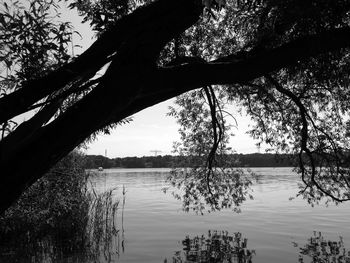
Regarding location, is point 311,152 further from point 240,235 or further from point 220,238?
point 240,235

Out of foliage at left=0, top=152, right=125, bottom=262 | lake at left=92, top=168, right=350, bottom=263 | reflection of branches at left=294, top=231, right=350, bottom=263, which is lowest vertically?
lake at left=92, top=168, right=350, bottom=263

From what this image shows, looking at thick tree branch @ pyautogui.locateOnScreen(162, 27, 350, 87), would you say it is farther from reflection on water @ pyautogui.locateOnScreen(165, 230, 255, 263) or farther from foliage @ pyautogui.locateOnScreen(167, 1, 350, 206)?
reflection on water @ pyautogui.locateOnScreen(165, 230, 255, 263)

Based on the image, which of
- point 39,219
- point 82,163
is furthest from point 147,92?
point 82,163

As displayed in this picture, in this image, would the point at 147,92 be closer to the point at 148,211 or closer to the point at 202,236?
the point at 202,236

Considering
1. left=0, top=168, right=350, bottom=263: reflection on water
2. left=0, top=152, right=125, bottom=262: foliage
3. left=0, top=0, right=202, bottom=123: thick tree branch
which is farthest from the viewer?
left=0, top=168, right=350, bottom=263: reflection on water

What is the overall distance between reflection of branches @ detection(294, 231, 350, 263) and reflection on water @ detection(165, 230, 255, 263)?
2.52m

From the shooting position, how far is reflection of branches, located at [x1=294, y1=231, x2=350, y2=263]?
14.2 meters

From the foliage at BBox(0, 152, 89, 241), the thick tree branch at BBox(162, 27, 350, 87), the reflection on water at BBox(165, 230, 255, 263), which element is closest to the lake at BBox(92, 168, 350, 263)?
the reflection on water at BBox(165, 230, 255, 263)

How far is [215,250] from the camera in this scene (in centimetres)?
1614

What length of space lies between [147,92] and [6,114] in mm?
1962

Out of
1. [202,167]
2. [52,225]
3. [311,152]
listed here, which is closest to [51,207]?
[52,225]

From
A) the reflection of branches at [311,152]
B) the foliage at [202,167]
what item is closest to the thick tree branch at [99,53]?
the reflection of branches at [311,152]

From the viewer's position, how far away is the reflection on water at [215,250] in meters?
14.7

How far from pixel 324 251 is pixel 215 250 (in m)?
4.97
